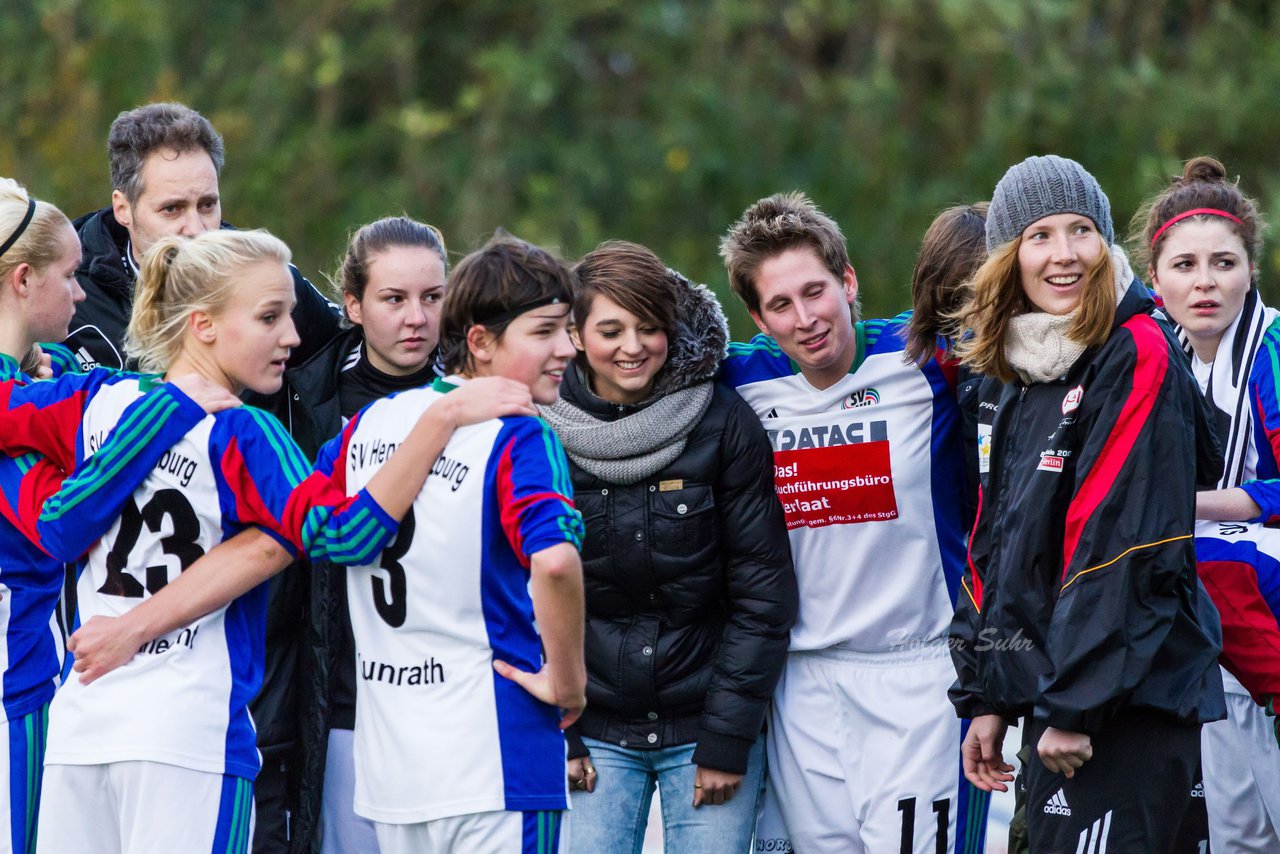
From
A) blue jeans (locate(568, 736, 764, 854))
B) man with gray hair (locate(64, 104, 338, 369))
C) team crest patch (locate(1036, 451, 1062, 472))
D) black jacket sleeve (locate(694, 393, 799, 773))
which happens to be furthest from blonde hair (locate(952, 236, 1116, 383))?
man with gray hair (locate(64, 104, 338, 369))

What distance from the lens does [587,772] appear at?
373 cm

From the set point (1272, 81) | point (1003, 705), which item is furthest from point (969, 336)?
point (1272, 81)

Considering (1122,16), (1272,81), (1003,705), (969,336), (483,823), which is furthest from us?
(1122,16)

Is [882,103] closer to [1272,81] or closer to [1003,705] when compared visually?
[1272,81]

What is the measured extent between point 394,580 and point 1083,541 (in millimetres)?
1363

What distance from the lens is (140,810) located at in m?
2.93

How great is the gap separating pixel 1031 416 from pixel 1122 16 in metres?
8.07

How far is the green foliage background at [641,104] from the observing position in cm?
1002

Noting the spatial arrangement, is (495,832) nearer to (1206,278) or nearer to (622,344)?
(622,344)

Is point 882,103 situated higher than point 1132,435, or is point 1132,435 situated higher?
point 882,103

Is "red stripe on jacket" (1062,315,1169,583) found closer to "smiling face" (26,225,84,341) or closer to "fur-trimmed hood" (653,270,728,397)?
"fur-trimmed hood" (653,270,728,397)

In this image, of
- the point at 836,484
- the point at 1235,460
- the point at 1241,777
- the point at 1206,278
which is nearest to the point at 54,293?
the point at 836,484

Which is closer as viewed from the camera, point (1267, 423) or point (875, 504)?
point (875, 504)

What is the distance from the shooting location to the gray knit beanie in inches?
130
